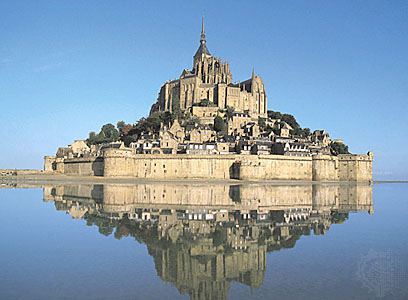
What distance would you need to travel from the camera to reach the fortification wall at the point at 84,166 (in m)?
51.1

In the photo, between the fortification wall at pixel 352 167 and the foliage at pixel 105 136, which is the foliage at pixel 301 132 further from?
the foliage at pixel 105 136

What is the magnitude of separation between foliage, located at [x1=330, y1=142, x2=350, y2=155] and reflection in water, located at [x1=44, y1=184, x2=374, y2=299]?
44.6 m

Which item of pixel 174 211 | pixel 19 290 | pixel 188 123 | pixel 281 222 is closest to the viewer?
pixel 19 290

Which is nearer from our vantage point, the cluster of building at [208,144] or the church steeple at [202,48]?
the cluster of building at [208,144]

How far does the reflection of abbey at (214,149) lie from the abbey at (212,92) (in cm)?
19

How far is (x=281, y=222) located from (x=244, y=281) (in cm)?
859

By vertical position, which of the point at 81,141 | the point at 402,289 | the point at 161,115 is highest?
the point at 161,115

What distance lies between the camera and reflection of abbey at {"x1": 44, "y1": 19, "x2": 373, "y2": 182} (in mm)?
47438

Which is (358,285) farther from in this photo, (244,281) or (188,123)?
(188,123)

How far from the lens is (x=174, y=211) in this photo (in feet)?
63.8

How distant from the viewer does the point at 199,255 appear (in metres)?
10.6

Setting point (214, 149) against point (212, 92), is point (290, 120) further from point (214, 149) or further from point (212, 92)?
point (214, 149)

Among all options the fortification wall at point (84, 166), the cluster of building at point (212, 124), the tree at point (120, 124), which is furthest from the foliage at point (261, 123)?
the fortification wall at point (84, 166)

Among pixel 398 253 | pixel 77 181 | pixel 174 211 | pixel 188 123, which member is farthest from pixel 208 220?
pixel 188 123
